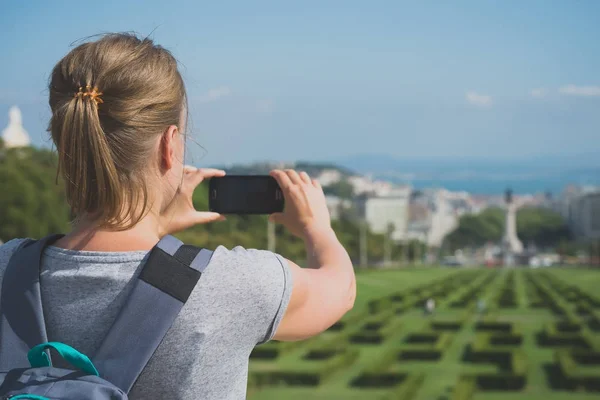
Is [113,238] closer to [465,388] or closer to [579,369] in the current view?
[465,388]

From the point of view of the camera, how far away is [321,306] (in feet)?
4.95

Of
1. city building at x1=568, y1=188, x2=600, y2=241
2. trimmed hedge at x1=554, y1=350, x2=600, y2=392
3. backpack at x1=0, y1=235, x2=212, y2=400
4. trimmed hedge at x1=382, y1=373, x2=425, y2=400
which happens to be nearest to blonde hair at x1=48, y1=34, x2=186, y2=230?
backpack at x1=0, y1=235, x2=212, y2=400

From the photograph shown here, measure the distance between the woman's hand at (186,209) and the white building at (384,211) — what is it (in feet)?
345

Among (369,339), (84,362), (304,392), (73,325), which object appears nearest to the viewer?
(84,362)

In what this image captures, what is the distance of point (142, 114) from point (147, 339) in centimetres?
32

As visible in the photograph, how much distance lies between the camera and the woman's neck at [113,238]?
57.4 inches

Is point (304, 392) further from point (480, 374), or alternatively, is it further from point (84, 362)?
point (84, 362)

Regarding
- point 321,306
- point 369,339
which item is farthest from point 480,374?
point 321,306

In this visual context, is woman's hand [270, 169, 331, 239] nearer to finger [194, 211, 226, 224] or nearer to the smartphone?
the smartphone

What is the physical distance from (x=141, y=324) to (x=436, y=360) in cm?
1291

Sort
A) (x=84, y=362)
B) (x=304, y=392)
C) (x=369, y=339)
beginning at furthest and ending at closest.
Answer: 1. (x=369, y=339)
2. (x=304, y=392)
3. (x=84, y=362)

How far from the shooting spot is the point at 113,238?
4.80ft

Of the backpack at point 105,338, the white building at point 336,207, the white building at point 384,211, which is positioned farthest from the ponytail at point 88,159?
the white building at point 384,211

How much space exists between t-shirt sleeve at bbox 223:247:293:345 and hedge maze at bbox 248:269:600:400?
9053 millimetres
